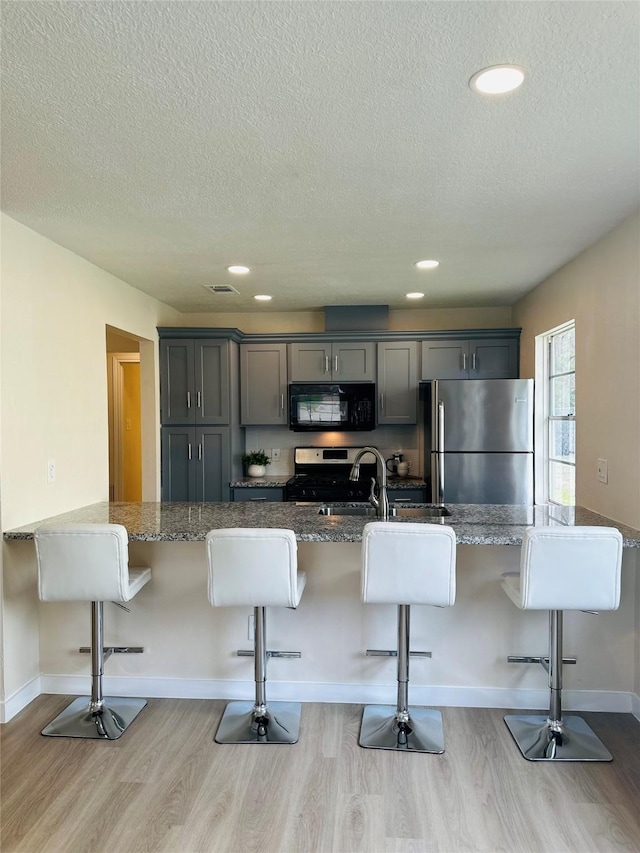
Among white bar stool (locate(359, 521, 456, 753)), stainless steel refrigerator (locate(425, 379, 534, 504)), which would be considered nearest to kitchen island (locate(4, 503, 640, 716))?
white bar stool (locate(359, 521, 456, 753))

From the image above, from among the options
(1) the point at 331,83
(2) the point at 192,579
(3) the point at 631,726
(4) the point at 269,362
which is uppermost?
(1) the point at 331,83

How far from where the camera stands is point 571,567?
7.06 feet

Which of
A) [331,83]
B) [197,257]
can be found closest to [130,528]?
[197,257]

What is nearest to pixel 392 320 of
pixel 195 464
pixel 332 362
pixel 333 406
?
→ pixel 332 362

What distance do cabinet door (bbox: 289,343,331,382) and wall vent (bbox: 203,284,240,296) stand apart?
814 mm

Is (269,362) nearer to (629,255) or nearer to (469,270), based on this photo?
(469,270)

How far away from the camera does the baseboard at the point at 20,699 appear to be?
2.55 m

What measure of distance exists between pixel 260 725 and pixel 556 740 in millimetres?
1285

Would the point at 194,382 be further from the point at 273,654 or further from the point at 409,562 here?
the point at 409,562

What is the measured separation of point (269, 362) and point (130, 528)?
8.59 feet

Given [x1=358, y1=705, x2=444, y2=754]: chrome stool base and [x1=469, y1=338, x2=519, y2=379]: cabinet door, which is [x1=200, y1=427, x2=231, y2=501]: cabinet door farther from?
[x1=358, y1=705, x2=444, y2=754]: chrome stool base

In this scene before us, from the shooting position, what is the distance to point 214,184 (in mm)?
2236

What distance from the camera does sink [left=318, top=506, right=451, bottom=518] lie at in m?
3.01

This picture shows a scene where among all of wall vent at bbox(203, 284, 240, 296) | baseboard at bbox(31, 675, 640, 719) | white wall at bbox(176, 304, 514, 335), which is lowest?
baseboard at bbox(31, 675, 640, 719)
